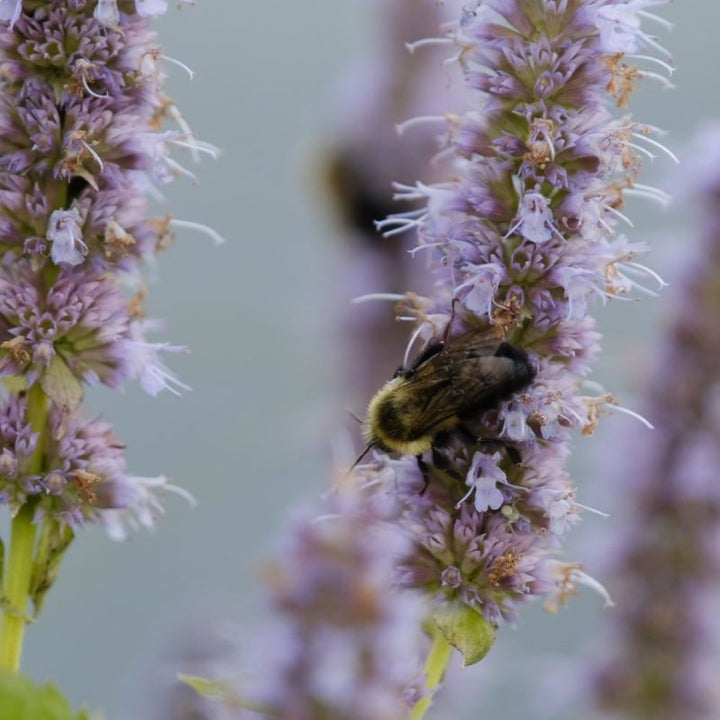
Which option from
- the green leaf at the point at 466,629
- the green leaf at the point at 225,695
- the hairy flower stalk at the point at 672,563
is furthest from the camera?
the hairy flower stalk at the point at 672,563

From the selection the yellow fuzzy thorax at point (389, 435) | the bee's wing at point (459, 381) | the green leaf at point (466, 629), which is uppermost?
the bee's wing at point (459, 381)

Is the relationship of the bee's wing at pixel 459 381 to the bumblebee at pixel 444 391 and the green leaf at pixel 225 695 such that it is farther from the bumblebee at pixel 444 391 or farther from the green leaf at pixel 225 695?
the green leaf at pixel 225 695

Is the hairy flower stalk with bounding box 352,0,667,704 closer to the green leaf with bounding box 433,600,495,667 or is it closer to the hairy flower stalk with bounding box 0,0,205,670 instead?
the green leaf with bounding box 433,600,495,667

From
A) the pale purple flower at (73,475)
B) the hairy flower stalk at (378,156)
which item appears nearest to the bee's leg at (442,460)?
the pale purple flower at (73,475)

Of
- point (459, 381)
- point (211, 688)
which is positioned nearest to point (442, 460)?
point (459, 381)


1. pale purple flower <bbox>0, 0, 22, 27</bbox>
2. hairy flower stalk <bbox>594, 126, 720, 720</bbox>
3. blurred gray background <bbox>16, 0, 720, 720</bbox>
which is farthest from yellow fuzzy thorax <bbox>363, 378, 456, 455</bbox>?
hairy flower stalk <bbox>594, 126, 720, 720</bbox>

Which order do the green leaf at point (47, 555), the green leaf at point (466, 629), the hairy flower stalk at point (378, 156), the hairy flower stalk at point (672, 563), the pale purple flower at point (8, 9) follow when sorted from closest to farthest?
the green leaf at point (466, 629), the pale purple flower at point (8, 9), the green leaf at point (47, 555), the hairy flower stalk at point (378, 156), the hairy flower stalk at point (672, 563)

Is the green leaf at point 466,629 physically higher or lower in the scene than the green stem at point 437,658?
higher

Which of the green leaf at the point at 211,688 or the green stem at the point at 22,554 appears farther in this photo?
the green stem at the point at 22,554
